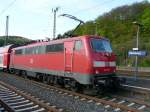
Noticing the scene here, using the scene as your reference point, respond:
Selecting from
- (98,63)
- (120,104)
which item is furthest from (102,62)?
(120,104)

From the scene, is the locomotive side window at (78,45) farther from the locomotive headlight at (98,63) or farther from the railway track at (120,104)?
the railway track at (120,104)

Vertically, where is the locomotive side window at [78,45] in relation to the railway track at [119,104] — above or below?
above

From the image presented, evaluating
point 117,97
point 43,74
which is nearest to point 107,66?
point 117,97

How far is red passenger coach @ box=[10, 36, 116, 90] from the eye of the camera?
16.0m

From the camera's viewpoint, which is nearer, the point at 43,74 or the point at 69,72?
the point at 69,72

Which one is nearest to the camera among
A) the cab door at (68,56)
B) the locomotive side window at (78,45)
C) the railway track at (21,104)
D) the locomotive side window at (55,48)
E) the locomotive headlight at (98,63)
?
the railway track at (21,104)

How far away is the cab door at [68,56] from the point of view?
1760cm

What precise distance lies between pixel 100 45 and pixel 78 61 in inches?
53.1

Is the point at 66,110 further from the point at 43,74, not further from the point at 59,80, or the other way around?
the point at 43,74

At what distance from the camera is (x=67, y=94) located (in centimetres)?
1677

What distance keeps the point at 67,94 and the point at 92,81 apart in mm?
1732

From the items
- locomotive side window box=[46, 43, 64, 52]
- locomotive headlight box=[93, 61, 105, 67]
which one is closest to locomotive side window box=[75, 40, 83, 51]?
locomotive headlight box=[93, 61, 105, 67]

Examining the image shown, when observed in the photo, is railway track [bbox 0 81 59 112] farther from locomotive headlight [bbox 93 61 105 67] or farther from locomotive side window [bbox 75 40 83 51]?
locomotive side window [bbox 75 40 83 51]

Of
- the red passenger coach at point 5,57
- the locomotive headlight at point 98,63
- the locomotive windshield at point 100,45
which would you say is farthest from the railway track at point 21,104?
the red passenger coach at point 5,57
